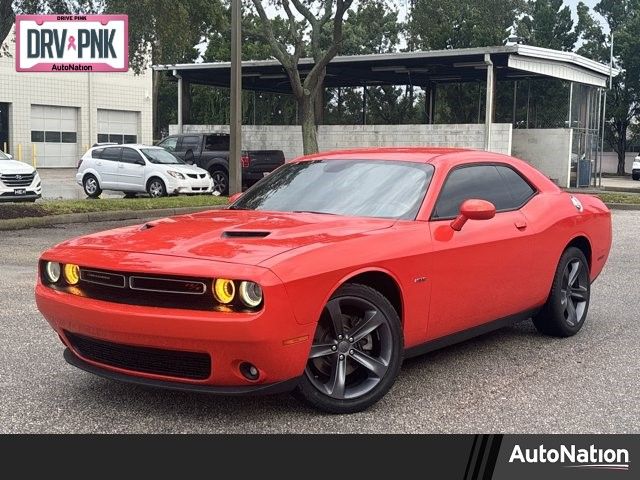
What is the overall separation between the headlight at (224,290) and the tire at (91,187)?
19.1m

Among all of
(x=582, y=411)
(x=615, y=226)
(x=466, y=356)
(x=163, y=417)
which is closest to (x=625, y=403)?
(x=582, y=411)

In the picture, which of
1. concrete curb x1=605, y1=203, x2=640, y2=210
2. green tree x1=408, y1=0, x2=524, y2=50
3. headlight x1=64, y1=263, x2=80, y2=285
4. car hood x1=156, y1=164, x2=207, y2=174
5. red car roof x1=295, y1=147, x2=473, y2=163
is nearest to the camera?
headlight x1=64, y1=263, x2=80, y2=285

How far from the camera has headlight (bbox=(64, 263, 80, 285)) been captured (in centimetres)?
447

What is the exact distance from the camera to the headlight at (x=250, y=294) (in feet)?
13.0

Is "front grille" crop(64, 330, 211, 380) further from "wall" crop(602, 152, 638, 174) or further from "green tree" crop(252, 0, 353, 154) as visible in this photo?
"wall" crop(602, 152, 638, 174)

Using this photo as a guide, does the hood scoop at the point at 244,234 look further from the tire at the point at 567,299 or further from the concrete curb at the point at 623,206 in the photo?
the concrete curb at the point at 623,206

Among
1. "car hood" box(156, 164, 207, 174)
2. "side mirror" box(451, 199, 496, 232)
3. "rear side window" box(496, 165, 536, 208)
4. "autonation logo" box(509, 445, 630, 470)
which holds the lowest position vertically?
"autonation logo" box(509, 445, 630, 470)

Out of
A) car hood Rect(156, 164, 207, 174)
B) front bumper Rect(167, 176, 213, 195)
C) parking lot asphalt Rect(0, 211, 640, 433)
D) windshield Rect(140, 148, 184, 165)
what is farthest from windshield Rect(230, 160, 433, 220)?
windshield Rect(140, 148, 184, 165)

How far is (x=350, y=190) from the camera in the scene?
5.39 metres

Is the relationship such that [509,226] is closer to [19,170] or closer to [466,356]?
[466,356]

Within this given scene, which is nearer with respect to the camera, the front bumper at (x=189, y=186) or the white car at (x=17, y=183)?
the white car at (x=17, y=183)

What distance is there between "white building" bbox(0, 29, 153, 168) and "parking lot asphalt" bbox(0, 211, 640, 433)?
38635 mm

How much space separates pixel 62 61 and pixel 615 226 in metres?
12.1

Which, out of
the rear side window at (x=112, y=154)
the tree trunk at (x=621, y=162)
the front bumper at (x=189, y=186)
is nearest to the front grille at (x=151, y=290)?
the front bumper at (x=189, y=186)
